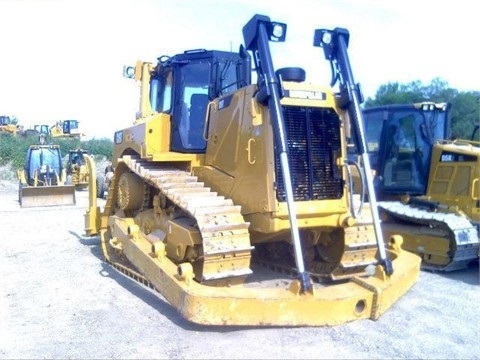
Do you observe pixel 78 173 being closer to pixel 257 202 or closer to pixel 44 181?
pixel 44 181

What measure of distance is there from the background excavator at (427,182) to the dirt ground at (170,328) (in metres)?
0.47

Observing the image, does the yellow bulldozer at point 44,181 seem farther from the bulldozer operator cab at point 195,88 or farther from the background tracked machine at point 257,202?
the bulldozer operator cab at point 195,88

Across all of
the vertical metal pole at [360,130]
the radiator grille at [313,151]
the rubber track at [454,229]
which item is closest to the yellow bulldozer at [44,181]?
the rubber track at [454,229]

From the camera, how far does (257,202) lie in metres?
4.52

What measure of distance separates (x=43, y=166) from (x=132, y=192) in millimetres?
12393

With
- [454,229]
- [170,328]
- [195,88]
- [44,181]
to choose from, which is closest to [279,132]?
[170,328]

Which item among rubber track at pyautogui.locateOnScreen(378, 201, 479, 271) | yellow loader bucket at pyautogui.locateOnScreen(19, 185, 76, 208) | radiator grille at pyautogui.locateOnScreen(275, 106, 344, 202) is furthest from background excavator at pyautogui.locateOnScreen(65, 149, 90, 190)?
radiator grille at pyautogui.locateOnScreen(275, 106, 344, 202)

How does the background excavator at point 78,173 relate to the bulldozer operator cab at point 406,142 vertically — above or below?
below

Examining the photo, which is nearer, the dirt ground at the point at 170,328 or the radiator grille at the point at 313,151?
the dirt ground at the point at 170,328

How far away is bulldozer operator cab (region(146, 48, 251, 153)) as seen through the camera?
233 inches

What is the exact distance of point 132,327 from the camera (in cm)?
427

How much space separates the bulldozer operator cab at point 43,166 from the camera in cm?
1694

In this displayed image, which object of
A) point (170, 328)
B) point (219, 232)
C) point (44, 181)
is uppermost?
point (219, 232)

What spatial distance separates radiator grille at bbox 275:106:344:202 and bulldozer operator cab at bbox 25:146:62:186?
14446mm
